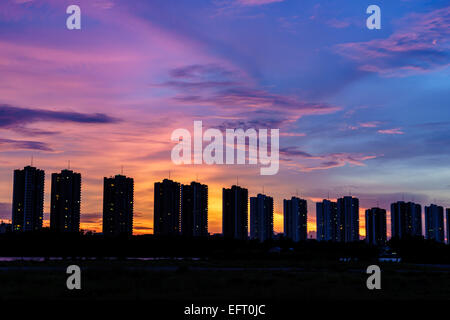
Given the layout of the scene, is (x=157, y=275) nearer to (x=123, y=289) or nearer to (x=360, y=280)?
(x=123, y=289)

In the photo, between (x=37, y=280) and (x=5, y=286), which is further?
(x=37, y=280)

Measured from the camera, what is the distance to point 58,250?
156750 mm
